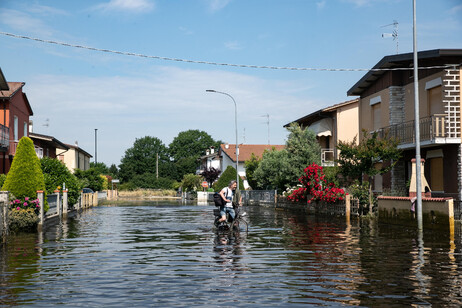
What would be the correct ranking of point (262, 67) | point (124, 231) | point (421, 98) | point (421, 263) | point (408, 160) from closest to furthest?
point (421, 263) → point (124, 231) → point (262, 67) → point (421, 98) → point (408, 160)

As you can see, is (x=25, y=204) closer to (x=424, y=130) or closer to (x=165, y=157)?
(x=424, y=130)

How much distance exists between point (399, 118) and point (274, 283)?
25.7m

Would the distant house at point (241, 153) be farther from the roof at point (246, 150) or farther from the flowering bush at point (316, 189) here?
the flowering bush at point (316, 189)

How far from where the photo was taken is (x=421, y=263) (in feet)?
39.4

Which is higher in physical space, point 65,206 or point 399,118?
point 399,118

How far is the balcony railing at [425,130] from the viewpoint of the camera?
27.7 metres

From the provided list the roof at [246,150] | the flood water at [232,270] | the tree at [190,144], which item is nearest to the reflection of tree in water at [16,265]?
the flood water at [232,270]

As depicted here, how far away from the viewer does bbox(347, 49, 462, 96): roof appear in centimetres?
2717

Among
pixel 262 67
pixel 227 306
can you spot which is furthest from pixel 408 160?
pixel 227 306

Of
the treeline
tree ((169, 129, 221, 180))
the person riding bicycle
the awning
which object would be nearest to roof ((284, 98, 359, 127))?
the awning

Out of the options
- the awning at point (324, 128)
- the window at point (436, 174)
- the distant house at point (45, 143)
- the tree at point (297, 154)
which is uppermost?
the awning at point (324, 128)

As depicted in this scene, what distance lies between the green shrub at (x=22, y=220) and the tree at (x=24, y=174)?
0.78 meters

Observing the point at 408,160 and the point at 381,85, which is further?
the point at 381,85

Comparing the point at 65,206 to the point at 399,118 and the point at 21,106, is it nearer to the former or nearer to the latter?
the point at 21,106
